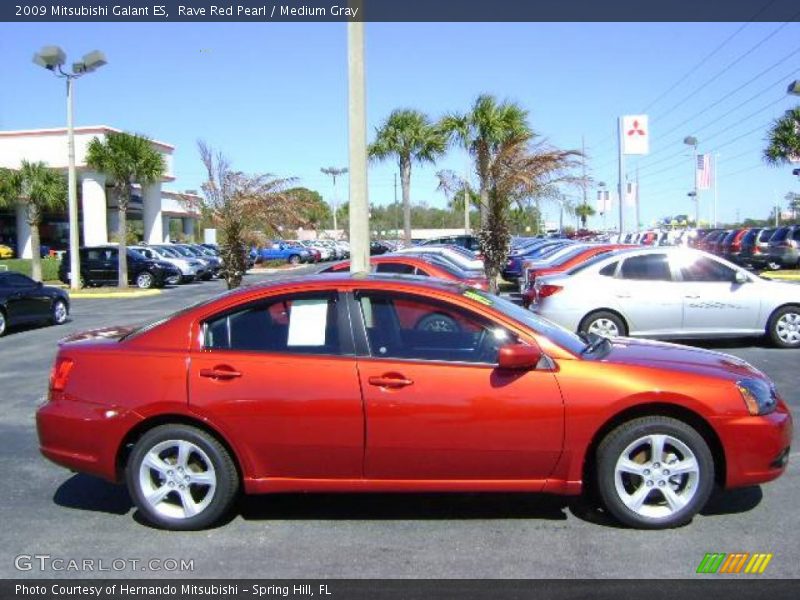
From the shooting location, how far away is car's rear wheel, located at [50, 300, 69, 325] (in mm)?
17108

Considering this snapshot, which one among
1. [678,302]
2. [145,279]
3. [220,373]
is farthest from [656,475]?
[145,279]

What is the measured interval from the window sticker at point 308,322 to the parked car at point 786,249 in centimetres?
2822

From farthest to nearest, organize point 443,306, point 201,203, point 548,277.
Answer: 1. point 201,203
2. point 548,277
3. point 443,306

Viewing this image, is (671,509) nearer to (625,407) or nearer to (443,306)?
(625,407)

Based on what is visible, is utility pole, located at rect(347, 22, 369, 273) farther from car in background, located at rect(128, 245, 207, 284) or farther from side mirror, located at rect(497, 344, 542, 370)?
car in background, located at rect(128, 245, 207, 284)

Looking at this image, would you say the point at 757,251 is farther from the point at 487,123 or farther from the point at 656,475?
the point at 656,475

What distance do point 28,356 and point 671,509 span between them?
35.3 ft

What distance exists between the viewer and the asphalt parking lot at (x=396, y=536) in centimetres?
421

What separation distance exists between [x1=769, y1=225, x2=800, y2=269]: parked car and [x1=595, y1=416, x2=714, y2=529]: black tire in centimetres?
2748

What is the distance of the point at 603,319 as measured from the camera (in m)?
11.1

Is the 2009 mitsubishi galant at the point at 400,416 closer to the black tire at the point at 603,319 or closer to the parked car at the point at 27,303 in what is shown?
the black tire at the point at 603,319

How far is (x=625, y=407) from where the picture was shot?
4559 mm

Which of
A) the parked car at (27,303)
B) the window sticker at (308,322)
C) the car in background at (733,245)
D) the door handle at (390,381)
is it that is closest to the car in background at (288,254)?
the car in background at (733,245)
